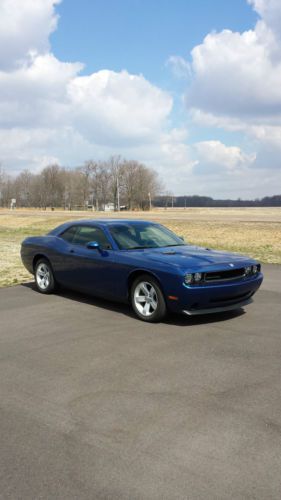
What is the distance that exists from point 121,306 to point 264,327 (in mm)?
2278

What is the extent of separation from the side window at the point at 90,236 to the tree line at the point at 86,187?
91.2 m

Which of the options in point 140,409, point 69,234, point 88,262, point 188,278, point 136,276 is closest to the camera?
point 140,409

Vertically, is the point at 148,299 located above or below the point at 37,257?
below

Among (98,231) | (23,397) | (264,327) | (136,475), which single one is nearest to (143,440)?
(136,475)

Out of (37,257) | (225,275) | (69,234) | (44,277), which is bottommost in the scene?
(44,277)

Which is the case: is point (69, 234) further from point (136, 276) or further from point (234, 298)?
point (234, 298)

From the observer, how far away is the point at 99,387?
4.09m

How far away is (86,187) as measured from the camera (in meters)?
111

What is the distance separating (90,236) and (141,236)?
2.81 feet

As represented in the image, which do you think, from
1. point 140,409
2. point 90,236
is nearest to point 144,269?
point 90,236

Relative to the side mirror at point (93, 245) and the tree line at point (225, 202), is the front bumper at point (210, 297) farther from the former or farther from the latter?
the tree line at point (225, 202)

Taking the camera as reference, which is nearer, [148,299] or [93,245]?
[148,299]

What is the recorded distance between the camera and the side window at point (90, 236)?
23.7ft

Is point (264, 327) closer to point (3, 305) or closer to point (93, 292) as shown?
point (93, 292)
